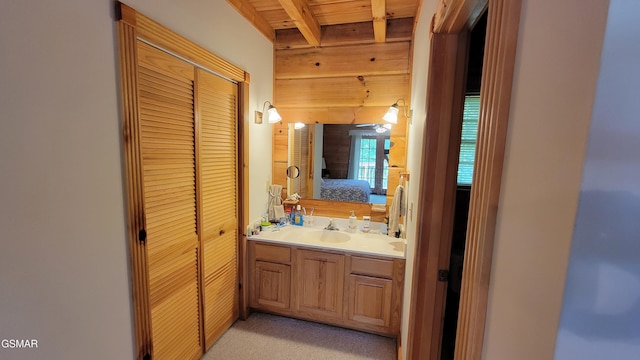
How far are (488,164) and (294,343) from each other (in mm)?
2117

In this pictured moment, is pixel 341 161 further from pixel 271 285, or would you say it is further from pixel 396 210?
pixel 271 285

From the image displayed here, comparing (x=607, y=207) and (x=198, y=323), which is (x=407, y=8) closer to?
(x=607, y=207)

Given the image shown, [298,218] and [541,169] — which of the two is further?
Result: [298,218]

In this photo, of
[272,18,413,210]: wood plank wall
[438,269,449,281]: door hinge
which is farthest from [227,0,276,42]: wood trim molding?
[438,269,449,281]: door hinge

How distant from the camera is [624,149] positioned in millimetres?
288

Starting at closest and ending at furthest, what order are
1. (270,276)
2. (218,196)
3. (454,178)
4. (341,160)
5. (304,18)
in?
(454,178) → (218,196) → (304,18) → (270,276) → (341,160)

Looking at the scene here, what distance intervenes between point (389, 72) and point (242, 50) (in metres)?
1.27

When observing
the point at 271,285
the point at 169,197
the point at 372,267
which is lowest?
the point at 271,285

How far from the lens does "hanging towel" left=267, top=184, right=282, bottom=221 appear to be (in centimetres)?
272

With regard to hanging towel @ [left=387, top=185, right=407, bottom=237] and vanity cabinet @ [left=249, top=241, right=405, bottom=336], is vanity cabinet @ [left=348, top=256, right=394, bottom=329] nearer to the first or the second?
vanity cabinet @ [left=249, top=241, right=405, bottom=336]

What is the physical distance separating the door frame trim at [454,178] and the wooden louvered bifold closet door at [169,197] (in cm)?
135

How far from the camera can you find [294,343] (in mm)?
2141

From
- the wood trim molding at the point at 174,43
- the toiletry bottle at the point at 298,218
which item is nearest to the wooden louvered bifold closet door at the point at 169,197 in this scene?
the wood trim molding at the point at 174,43

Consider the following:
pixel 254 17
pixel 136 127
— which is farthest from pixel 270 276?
pixel 254 17
